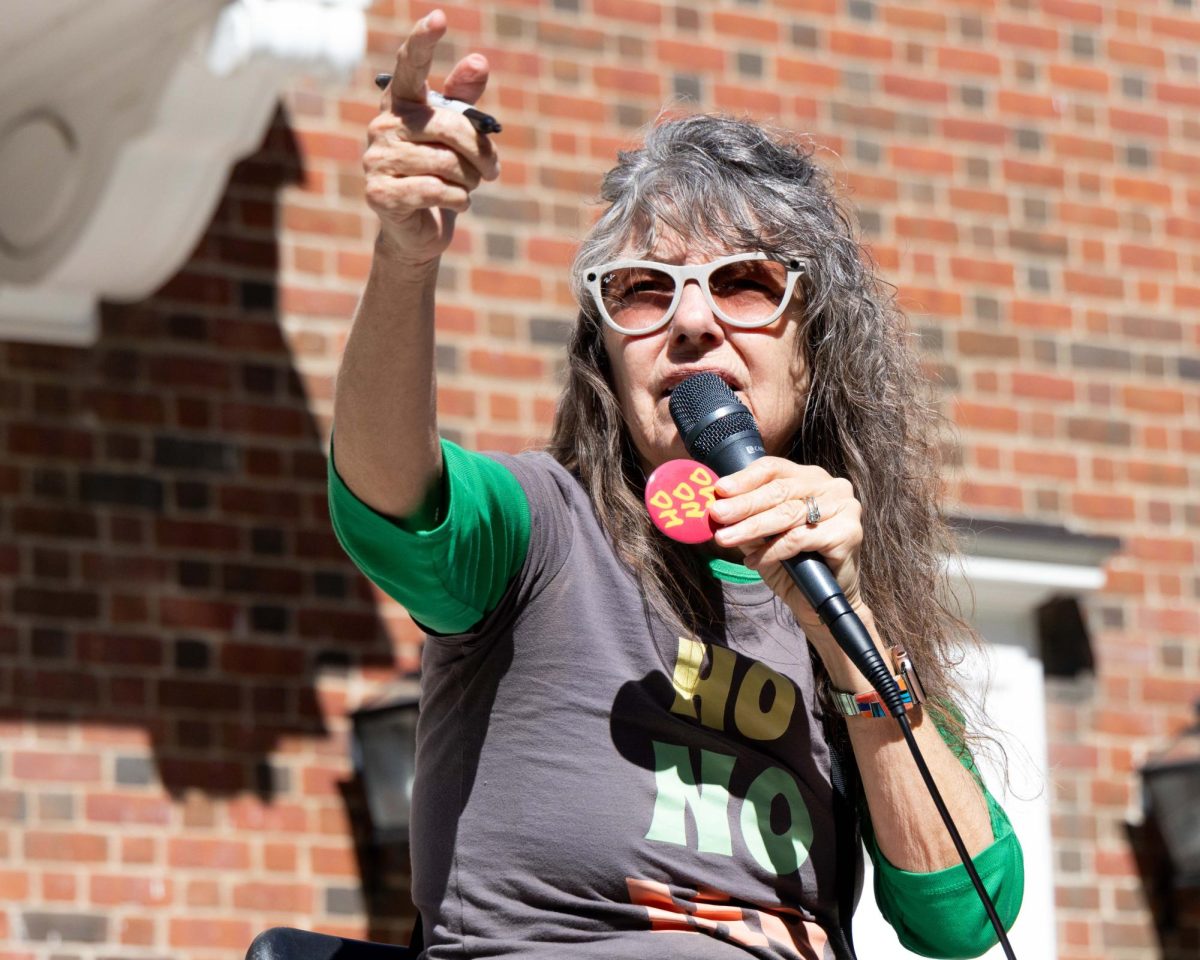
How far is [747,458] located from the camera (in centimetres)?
215

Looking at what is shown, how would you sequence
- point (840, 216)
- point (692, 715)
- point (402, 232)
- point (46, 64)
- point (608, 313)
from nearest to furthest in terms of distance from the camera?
1. point (402, 232)
2. point (692, 715)
3. point (608, 313)
4. point (840, 216)
5. point (46, 64)

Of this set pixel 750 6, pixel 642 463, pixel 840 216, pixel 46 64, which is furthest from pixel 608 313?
pixel 750 6

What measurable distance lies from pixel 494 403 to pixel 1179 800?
2117mm

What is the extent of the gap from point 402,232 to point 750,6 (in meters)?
4.06

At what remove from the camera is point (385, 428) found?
1.98 metres

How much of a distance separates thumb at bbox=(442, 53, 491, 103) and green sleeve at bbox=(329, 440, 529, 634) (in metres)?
0.38

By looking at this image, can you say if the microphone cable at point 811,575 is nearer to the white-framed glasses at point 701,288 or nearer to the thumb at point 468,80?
the white-framed glasses at point 701,288

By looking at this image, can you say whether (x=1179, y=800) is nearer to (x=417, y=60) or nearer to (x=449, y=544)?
(x=449, y=544)

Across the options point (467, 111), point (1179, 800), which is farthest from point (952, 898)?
point (1179, 800)

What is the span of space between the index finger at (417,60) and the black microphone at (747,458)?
0.54 metres

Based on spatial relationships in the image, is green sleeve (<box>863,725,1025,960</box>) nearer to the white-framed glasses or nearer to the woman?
the woman

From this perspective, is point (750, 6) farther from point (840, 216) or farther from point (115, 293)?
point (840, 216)

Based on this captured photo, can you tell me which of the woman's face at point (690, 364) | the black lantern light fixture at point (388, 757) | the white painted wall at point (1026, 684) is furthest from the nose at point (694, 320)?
the white painted wall at point (1026, 684)

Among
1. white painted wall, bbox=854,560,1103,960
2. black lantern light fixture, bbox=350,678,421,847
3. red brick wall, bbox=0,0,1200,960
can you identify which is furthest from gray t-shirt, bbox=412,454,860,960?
white painted wall, bbox=854,560,1103,960
